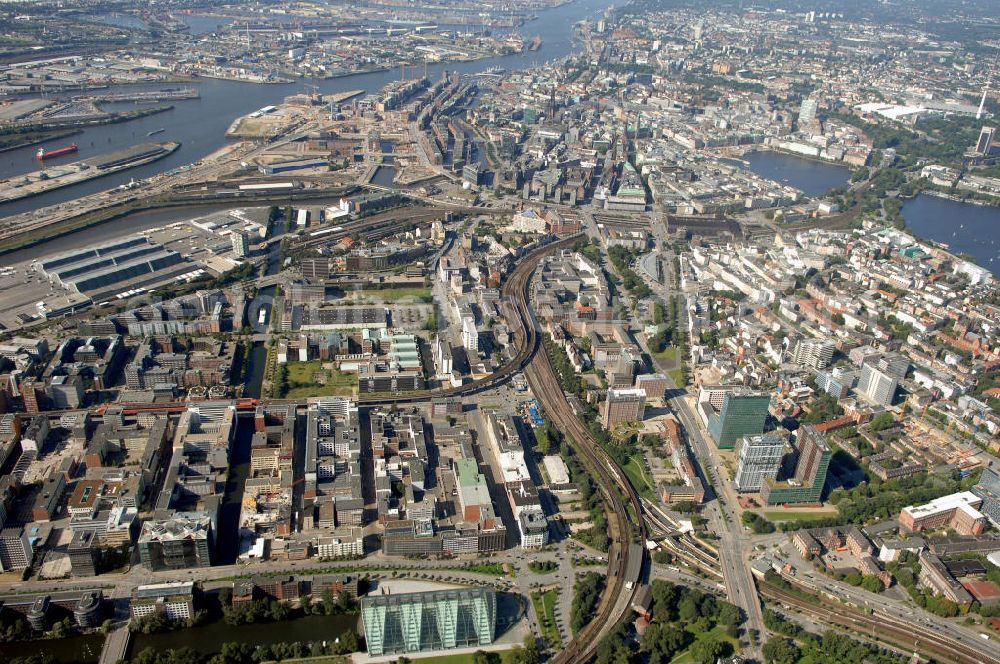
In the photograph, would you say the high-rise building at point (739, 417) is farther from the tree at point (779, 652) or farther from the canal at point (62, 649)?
the canal at point (62, 649)

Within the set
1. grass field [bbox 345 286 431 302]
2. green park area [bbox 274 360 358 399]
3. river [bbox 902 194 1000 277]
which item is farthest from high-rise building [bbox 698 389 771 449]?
river [bbox 902 194 1000 277]

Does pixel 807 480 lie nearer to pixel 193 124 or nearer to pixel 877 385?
pixel 877 385

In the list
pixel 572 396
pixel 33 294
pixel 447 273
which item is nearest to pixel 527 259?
pixel 447 273

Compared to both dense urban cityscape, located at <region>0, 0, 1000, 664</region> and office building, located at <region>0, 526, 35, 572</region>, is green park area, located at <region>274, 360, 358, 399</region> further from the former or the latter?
office building, located at <region>0, 526, 35, 572</region>

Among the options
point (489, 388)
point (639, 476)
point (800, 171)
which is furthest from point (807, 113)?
point (639, 476)

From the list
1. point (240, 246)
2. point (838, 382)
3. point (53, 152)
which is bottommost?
point (838, 382)

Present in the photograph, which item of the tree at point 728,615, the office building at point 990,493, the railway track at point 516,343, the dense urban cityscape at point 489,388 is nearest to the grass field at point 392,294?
the dense urban cityscape at point 489,388
